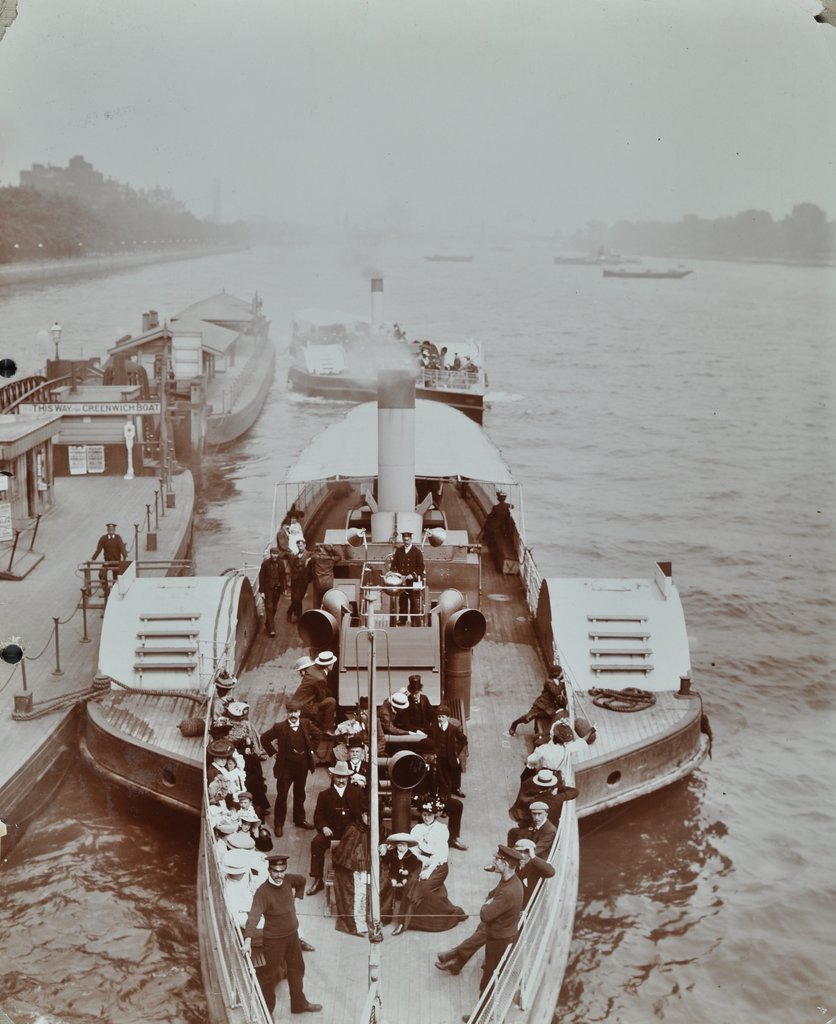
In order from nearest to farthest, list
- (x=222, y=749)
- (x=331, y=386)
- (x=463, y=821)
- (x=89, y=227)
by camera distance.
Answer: (x=222, y=749) → (x=463, y=821) → (x=331, y=386) → (x=89, y=227)

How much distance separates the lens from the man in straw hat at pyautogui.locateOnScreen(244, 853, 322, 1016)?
Result: 367 inches

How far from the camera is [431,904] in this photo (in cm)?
1055

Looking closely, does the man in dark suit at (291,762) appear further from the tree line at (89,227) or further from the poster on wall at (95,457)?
the tree line at (89,227)

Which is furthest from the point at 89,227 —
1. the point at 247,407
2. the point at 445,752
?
the point at 445,752

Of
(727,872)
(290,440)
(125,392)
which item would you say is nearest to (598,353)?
(290,440)

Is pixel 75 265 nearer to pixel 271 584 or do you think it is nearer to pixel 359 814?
pixel 271 584

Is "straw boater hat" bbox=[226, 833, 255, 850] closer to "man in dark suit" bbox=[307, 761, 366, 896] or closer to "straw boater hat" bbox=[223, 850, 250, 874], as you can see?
"straw boater hat" bbox=[223, 850, 250, 874]

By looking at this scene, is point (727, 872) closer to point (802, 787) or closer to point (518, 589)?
point (802, 787)

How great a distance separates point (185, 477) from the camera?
33000 mm

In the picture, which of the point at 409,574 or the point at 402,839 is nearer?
the point at 402,839

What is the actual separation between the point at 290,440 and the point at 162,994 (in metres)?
38.1

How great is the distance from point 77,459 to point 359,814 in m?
23.9

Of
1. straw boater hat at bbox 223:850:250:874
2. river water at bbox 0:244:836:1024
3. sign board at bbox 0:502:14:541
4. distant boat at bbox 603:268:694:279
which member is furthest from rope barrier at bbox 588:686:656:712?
distant boat at bbox 603:268:694:279

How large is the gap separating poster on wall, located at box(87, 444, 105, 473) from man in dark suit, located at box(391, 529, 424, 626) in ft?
60.8
